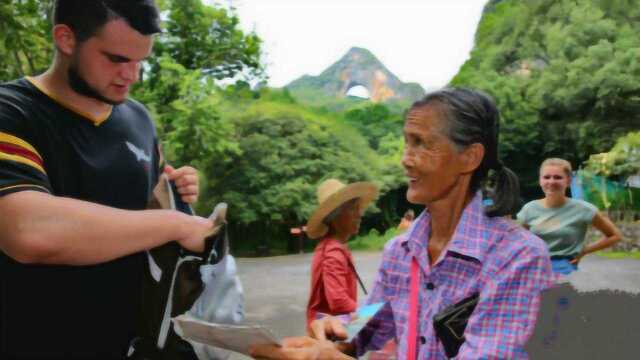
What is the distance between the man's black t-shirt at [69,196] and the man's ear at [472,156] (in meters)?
0.76

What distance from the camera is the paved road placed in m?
8.06

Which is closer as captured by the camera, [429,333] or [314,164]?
[429,333]

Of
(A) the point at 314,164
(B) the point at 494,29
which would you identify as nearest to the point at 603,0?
(B) the point at 494,29

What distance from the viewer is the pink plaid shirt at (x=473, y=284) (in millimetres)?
1409

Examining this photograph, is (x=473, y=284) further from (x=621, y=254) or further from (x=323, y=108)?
(x=323, y=108)

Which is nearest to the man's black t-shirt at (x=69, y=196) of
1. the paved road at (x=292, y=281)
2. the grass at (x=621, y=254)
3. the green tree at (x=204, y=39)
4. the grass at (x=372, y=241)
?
the paved road at (x=292, y=281)

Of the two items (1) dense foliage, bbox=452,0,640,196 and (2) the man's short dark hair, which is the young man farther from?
(1) dense foliage, bbox=452,0,640,196

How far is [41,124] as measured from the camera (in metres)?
1.42

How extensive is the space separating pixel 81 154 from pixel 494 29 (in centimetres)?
2478

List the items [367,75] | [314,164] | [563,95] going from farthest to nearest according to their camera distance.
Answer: [367,75] < [563,95] < [314,164]

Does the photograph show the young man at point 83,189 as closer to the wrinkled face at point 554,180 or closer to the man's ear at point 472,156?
the man's ear at point 472,156

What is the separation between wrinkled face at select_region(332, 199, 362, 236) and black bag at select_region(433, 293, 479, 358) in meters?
2.03

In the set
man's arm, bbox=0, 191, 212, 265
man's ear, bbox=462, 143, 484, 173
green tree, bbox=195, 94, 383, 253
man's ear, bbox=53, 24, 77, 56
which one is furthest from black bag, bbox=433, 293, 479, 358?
green tree, bbox=195, 94, 383, 253

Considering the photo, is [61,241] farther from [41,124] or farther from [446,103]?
[446,103]
